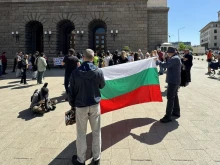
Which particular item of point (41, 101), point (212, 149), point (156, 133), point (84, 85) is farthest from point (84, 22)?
point (212, 149)

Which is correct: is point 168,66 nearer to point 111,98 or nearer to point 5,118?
point 111,98

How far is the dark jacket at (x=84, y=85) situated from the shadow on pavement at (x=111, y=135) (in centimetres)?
133

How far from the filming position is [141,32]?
27.0m

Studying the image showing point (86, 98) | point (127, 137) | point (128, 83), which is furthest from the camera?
→ point (128, 83)

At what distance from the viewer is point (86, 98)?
12.7ft

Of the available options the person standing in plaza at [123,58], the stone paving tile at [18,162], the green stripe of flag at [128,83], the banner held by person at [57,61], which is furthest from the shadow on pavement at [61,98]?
the banner held by person at [57,61]

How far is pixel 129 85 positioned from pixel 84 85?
302 centimetres

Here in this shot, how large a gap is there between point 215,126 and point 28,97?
8372 millimetres

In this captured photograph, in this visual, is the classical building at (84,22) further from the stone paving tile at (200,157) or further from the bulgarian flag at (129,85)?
the stone paving tile at (200,157)

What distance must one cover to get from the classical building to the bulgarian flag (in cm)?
2060

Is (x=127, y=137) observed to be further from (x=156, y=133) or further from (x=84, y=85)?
(x=84, y=85)

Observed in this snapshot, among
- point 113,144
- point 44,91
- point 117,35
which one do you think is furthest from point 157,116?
point 117,35

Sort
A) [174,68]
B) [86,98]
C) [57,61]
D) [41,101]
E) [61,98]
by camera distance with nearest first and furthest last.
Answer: [86,98]
[174,68]
[41,101]
[61,98]
[57,61]

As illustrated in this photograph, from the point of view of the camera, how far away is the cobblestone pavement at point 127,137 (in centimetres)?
439
